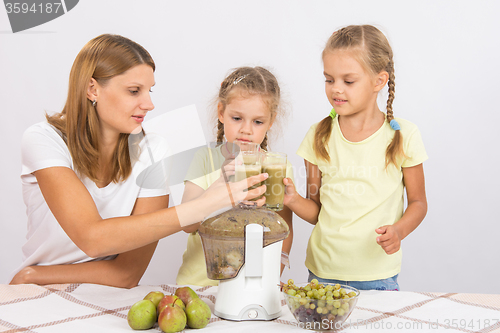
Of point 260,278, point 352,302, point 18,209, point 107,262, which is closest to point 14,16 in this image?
point 18,209

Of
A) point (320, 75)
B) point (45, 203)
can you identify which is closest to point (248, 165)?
point (45, 203)

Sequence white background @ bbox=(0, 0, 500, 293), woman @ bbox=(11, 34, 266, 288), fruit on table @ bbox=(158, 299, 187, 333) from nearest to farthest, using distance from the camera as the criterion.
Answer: fruit on table @ bbox=(158, 299, 187, 333) < woman @ bbox=(11, 34, 266, 288) < white background @ bbox=(0, 0, 500, 293)

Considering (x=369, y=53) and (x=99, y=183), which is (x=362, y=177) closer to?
(x=369, y=53)

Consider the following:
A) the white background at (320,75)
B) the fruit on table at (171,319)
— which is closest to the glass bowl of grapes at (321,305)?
the fruit on table at (171,319)

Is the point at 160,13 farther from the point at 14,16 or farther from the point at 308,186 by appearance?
the point at 308,186

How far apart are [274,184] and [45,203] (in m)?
0.93

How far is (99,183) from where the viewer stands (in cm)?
179

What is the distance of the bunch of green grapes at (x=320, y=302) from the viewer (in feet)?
3.66

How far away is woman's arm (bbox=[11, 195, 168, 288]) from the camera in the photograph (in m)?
1.50

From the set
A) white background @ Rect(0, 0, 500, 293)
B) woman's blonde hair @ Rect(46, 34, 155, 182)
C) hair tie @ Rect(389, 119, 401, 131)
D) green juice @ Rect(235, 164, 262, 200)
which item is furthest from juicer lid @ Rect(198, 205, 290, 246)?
white background @ Rect(0, 0, 500, 293)

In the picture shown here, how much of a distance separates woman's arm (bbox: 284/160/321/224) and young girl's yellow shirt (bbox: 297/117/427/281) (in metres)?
0.04

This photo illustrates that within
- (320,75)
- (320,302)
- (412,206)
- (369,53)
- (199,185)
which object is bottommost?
(412,206)

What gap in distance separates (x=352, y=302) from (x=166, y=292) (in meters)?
0.60

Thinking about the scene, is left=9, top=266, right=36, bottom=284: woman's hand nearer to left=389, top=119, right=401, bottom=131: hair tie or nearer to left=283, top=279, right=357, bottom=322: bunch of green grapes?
left=283, top=279, right=357, bottom=322: bunch of green grapes
